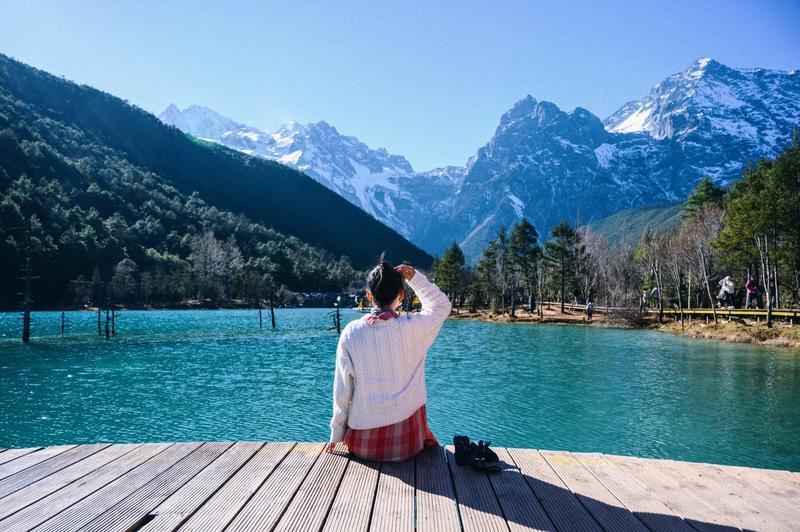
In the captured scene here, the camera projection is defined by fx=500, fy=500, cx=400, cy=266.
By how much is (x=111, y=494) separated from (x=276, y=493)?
3.82 feet

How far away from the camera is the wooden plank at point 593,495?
3.14 m

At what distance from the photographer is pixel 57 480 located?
3.78 metres

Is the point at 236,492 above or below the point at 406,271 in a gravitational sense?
below

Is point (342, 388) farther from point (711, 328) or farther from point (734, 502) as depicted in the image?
point (711, 328)

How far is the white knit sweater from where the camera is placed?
13.2 ft

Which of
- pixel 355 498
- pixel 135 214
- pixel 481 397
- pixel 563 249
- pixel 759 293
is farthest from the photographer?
pixel 135 214

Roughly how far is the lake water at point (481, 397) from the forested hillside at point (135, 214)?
49.1 metres

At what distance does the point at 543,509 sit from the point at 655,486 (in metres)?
1.12

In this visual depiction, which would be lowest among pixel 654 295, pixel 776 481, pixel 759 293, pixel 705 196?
pixel 776 481

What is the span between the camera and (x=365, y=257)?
183000 millimetres

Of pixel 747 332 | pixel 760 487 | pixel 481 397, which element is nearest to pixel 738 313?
pixel 747 332

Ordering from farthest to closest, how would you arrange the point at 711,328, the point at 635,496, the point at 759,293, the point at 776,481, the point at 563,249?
1. the point at 563,249
2. the point at 759,293
3. the point at 711,328
4. the point at 776,481
5. the point at 635,496

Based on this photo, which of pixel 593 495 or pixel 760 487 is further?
pixel 760 487

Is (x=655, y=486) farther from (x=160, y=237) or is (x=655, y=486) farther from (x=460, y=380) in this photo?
(x=160, y=237)
